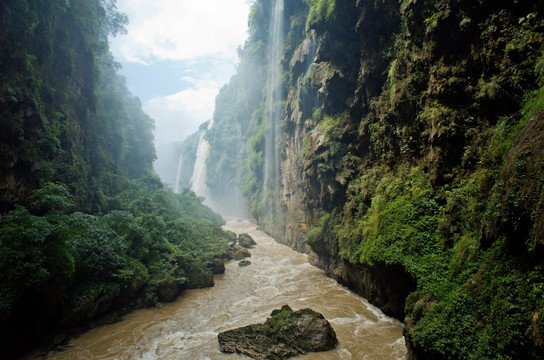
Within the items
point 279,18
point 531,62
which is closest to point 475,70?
point 531,62

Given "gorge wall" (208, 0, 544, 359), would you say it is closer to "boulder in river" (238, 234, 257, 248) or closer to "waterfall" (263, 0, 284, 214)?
"boulder in river" (238, 234, 257, 248)

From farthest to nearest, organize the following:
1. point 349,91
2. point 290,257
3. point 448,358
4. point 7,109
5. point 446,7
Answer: point 290,257, point 349,91, point 7,109, point 446,7, point 448,358

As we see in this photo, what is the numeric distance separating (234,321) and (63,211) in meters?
8.89

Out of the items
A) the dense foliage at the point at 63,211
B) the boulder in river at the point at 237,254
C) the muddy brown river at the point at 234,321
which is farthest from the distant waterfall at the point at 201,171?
the muddy brown river at the point at 234,321

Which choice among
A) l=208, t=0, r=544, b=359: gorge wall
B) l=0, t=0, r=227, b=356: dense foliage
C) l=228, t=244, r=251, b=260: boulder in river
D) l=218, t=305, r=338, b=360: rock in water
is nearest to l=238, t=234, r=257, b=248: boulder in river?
l=228, t=244, r=251, b=260: boulder in river

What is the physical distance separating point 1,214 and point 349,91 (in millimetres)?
17087

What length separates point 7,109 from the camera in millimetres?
11883

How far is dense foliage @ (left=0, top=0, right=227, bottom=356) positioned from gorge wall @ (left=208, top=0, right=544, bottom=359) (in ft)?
30.5

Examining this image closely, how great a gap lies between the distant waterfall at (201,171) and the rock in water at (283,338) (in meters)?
61.5

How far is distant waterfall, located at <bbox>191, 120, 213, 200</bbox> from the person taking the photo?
70550 mm

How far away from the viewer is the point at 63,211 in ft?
40.4

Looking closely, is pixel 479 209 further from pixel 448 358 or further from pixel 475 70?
pixel 475 70

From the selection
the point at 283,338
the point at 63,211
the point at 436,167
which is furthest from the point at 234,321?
the point at 436,167

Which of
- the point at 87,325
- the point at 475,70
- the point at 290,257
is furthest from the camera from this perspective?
the point at 290,257
